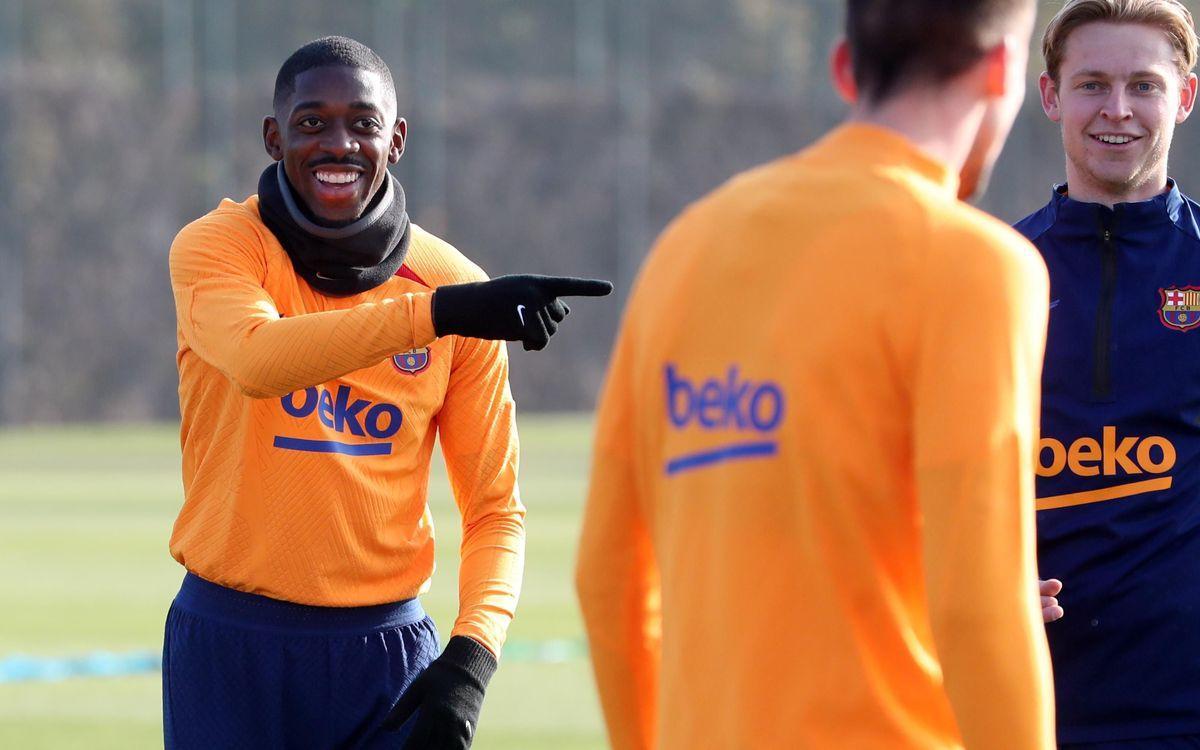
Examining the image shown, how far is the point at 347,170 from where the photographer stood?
151 inches

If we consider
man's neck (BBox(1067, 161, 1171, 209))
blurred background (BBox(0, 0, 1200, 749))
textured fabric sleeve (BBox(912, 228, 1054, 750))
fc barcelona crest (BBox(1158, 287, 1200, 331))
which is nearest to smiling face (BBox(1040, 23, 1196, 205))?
man's neck (BBox(1067, 161, 1171, 209))

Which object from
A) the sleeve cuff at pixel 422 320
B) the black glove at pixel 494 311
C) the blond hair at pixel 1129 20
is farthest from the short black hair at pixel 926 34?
the blond hair at pixel 1129 20

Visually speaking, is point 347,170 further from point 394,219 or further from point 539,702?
Answer: point 539,702

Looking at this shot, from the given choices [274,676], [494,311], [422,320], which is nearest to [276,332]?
[422,320]

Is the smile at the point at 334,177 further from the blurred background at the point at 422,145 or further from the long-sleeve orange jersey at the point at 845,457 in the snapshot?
the blurred background at the point at 422,145

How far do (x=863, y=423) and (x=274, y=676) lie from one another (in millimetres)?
1785

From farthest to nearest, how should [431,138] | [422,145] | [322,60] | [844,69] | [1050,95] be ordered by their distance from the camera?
[431,138] → [422,145] → [1050,95] → [322,60] → [844,69]

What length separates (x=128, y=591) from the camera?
12.7 metres

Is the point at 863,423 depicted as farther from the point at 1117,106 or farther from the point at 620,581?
the point at 1117,106

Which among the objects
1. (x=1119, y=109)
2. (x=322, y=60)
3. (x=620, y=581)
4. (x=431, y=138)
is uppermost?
(x=431, y=138)

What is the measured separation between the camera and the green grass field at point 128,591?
27.2 feet

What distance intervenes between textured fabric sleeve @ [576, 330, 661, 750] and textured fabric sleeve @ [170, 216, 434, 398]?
33.6 inches

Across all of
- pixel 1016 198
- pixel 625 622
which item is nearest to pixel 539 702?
pixel 625 622

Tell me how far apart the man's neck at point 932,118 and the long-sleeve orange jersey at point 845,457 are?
0.08 ft
